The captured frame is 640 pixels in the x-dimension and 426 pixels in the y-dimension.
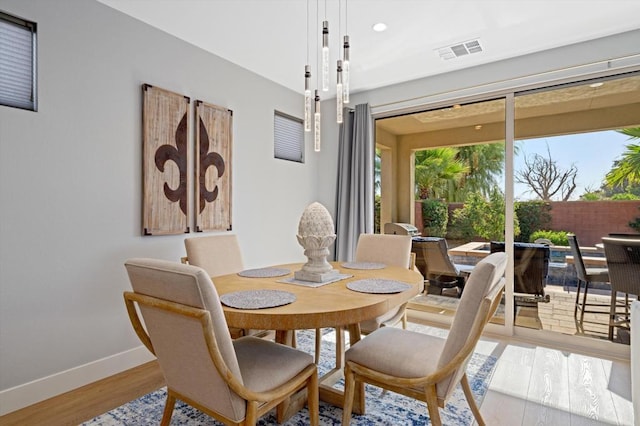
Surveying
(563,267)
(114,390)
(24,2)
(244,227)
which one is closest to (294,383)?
(114,390)

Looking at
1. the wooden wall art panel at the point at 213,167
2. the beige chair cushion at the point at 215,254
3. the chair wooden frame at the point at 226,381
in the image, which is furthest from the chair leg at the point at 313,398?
the wooden wall art panel at the point at 213,167

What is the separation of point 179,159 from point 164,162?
0.13 m

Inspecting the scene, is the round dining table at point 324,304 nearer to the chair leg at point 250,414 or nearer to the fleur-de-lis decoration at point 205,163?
the chair leg at point 250,414

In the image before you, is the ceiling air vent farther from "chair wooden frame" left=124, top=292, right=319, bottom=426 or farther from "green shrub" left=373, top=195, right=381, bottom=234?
"chair wooden frame" left=124, top=292, right=319, bottom=426

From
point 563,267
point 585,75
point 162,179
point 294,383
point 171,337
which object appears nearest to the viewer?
point 171,337

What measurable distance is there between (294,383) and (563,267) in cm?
284

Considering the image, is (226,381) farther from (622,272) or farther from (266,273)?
(622,272)

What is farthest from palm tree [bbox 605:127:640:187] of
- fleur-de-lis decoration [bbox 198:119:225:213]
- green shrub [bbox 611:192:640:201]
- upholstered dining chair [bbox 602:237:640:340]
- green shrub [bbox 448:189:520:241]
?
fleur-de-lis decoration [bbox 198:119:225:213]

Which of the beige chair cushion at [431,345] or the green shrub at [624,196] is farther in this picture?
the green shrub at [624,196]

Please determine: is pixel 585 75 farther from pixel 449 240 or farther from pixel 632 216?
pixel 449 240

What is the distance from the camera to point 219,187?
A: 10.4 feet

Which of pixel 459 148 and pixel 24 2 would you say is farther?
pixel 459 148

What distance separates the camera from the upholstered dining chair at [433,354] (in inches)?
52.2

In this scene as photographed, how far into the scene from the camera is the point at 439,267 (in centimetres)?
375
